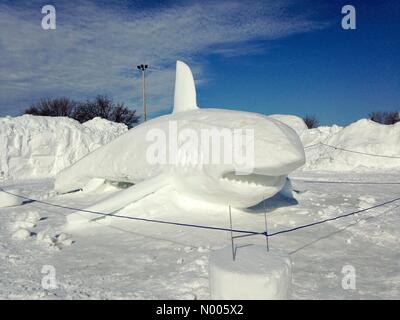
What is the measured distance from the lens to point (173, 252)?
451cm

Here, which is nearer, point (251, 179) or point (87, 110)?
point (251, 179)

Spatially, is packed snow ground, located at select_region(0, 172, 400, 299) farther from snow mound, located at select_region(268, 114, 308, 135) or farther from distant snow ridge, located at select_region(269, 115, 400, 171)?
snow mound, located at select_region(268, 114, 308, 135)

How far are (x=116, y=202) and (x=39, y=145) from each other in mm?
13878

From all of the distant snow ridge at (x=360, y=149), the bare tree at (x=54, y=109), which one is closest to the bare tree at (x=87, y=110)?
the bare tree at (x=54, y=109)

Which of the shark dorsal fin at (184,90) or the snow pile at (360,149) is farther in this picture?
the snow pile at (360,149)

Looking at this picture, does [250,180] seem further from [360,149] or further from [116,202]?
[360,149]

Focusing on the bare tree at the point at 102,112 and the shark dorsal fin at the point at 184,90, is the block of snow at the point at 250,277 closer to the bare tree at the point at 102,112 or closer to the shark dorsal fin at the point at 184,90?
the shark dorsal fin at the point at 184,90

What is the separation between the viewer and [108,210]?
6148 millimetres

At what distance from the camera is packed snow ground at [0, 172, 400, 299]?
11.2 ft

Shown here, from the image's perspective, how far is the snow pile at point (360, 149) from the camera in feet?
57.5

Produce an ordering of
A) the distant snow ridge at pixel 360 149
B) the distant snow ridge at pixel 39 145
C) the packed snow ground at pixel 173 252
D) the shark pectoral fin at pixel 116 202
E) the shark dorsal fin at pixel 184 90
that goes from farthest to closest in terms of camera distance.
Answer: the distant snow ridge at pixel 39 145
the distant snow ridge at pixel 360 149
the shark dorsal fin at pixel 184 90
the shark pectoral fin at pixel 116 202
the packed snow ground at pixel 173 252

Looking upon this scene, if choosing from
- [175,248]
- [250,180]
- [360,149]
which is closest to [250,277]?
[175,248]
